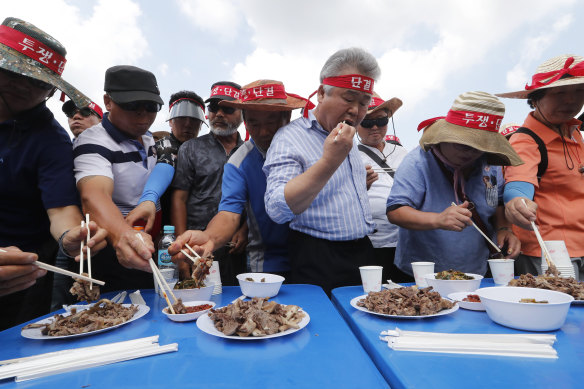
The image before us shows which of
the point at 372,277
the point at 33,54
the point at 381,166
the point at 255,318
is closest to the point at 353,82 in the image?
the point at 372,277

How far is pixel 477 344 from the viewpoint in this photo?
105 cm

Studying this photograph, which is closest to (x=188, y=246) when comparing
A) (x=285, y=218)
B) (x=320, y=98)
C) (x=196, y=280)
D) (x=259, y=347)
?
(x=196, y=280)

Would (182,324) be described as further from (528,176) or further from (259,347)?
(528,176)

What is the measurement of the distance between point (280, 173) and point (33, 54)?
1576mm

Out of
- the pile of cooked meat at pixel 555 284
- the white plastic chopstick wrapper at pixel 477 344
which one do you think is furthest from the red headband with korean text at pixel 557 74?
the white plastic chopstick wrapper at pixel 477 344

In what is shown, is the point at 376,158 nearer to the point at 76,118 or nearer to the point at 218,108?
the point at 218,108

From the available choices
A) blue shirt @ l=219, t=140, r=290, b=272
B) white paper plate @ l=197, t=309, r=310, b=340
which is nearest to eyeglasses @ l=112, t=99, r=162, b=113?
blue shirt @ l=219, t=140, r=290, b=272

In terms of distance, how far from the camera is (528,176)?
2.40 m

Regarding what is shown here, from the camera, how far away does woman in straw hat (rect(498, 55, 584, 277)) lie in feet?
7.86

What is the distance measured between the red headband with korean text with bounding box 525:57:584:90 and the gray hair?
→ 1356 mm

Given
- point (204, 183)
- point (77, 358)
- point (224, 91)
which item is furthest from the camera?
point (224, 91)

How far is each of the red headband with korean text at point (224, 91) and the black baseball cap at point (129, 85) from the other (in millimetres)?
1395

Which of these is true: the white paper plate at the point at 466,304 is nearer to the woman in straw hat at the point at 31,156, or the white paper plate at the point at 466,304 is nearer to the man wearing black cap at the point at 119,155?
the man wearing black cap at the point at 119,155

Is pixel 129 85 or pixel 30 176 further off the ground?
pixel 129 85
